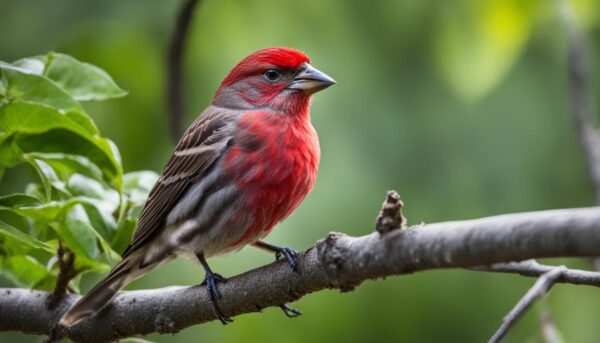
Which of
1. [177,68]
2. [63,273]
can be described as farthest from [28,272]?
[177,68]

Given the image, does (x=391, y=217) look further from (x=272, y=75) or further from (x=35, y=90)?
(x=272, y=75)

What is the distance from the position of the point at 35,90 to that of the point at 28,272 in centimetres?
84

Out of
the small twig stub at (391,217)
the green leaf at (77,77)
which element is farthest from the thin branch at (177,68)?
the small twig stub at (391,217)

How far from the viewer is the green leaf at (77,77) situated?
350 centimetres

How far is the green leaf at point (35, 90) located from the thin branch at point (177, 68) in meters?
0.91

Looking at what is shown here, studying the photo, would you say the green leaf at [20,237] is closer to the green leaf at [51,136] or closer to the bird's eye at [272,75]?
the green leaf at [51,136]

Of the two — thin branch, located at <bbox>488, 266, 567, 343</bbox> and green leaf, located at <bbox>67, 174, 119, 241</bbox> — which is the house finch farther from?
thin branch, located at <bbox>488, 266, 567, 343</bbox>

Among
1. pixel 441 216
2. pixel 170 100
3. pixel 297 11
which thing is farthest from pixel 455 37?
pixel 441 216

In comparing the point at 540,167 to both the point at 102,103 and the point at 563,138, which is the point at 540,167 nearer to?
the point at 563,138

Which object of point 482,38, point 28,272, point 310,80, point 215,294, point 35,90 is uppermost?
point 482,38

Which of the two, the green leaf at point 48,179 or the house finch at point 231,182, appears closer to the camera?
the green leaf at point 48,179

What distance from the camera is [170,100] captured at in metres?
4.40

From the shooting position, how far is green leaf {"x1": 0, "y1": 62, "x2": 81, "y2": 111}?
10.7 ft

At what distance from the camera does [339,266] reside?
105 inches
